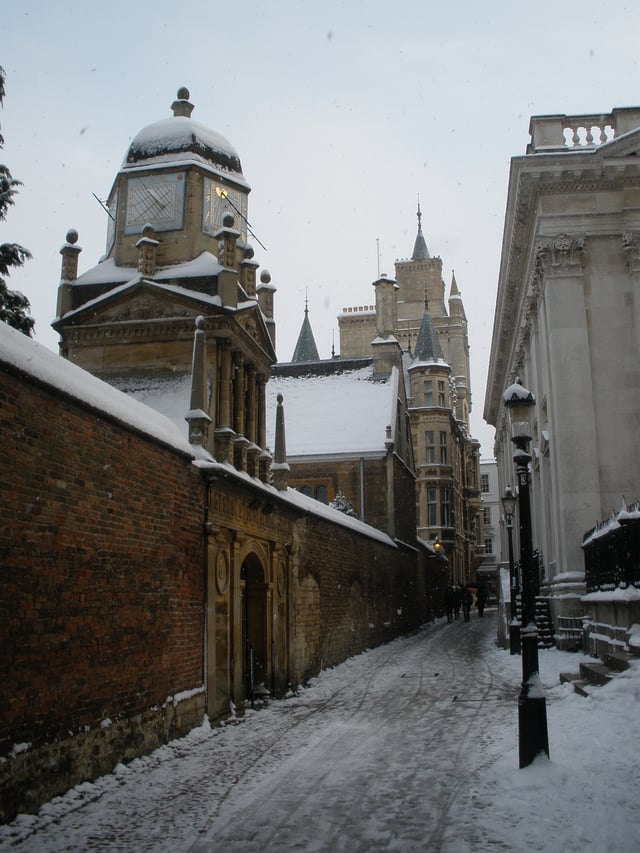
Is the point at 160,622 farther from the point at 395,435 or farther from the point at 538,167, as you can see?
the point at 395,435

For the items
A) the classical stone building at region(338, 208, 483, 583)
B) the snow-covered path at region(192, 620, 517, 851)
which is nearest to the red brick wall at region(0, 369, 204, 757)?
the snow-covered path at region(192, 620, 517, 851)

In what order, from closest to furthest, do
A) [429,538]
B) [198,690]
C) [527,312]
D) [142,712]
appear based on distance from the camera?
[142,712]
[198,690]
[527,312]
[429,538]

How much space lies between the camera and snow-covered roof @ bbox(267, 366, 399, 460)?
36.4 metres

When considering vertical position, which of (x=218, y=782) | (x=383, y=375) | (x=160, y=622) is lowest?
(x=218, y=782)

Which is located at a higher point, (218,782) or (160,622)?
(160,622)

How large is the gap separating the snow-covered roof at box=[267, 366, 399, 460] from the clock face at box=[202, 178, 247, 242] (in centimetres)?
1740

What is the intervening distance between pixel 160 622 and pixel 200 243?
9.96 m

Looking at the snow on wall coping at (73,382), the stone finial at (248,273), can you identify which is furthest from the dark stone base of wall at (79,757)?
the stone finial at (248,273)

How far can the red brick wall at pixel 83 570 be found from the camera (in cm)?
747

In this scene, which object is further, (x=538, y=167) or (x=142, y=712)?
(x=538, y=167)

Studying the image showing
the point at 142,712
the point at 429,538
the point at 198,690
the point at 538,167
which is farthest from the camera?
the point at 429,538

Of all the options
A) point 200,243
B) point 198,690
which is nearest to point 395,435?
point 200,243

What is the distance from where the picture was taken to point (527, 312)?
2723 cm

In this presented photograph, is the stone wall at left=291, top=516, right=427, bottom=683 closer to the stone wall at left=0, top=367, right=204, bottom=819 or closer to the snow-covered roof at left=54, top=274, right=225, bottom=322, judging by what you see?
the snow-covered roof at left=54, top=274, right=225, bottom=322
